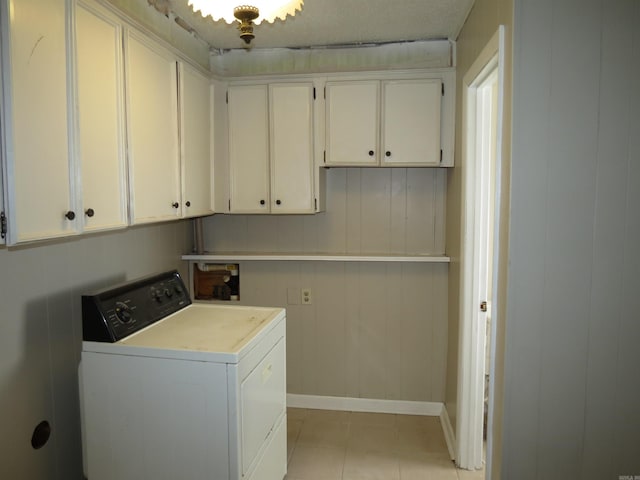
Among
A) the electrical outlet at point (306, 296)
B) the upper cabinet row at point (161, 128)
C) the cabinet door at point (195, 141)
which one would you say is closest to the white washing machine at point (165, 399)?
the upper cabinet row at point (161, 128)

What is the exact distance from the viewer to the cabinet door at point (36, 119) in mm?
1343

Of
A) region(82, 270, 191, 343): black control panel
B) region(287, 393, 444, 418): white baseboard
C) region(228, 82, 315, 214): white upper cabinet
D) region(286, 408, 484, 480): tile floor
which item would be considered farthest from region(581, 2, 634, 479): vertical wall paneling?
region(82, 270, 191, 343): black control panel

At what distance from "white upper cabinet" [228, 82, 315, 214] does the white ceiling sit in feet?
0.98

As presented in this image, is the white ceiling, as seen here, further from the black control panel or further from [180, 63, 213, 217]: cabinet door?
the black control panel

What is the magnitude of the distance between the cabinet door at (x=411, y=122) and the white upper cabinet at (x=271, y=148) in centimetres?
47

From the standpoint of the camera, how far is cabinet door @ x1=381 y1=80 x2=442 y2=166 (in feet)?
9.32

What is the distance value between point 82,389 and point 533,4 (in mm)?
2203

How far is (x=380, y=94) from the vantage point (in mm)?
2867

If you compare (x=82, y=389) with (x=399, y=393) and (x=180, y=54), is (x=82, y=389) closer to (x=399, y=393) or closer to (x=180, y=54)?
(x=180, y=54)

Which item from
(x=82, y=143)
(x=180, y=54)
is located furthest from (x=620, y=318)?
(x=180, y=54)

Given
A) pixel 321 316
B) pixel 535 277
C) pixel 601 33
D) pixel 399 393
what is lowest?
pixel 399 393

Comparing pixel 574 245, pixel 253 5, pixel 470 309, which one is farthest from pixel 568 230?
pixel 253 5

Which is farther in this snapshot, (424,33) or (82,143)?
(424,33)

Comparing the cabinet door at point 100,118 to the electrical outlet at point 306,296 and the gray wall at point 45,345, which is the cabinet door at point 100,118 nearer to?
the gray wall at point 45,345
